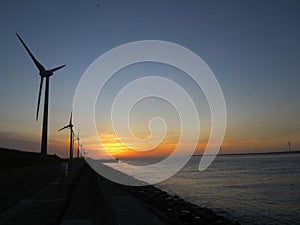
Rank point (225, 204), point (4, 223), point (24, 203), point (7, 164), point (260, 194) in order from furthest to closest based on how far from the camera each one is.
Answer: point (7, 164) < point (260, 194) < point (225, 204) < point (24, 203) < point (4, 223)

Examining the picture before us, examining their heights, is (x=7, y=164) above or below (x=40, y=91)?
below

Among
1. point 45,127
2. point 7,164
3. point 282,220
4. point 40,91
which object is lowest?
point 282,220

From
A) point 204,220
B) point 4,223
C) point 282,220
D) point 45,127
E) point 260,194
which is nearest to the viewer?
point 4,223

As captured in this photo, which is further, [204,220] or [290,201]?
[290,201]

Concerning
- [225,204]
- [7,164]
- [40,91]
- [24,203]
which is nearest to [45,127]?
[40,91]

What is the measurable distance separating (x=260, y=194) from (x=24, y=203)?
26.0 metres

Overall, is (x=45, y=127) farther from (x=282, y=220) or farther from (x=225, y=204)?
(x=282, y=220)

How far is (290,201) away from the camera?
2945 centimetres

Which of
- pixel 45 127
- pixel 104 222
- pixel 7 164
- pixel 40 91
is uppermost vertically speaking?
pixel 40 91

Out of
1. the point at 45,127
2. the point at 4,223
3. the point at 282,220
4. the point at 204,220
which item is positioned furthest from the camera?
the point at 45,127

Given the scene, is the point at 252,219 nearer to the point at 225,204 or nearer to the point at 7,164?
the point at 225,204

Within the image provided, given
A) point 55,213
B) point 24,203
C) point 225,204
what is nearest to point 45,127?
point 225,204

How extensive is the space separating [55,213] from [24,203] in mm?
3606

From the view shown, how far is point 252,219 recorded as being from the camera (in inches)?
865
